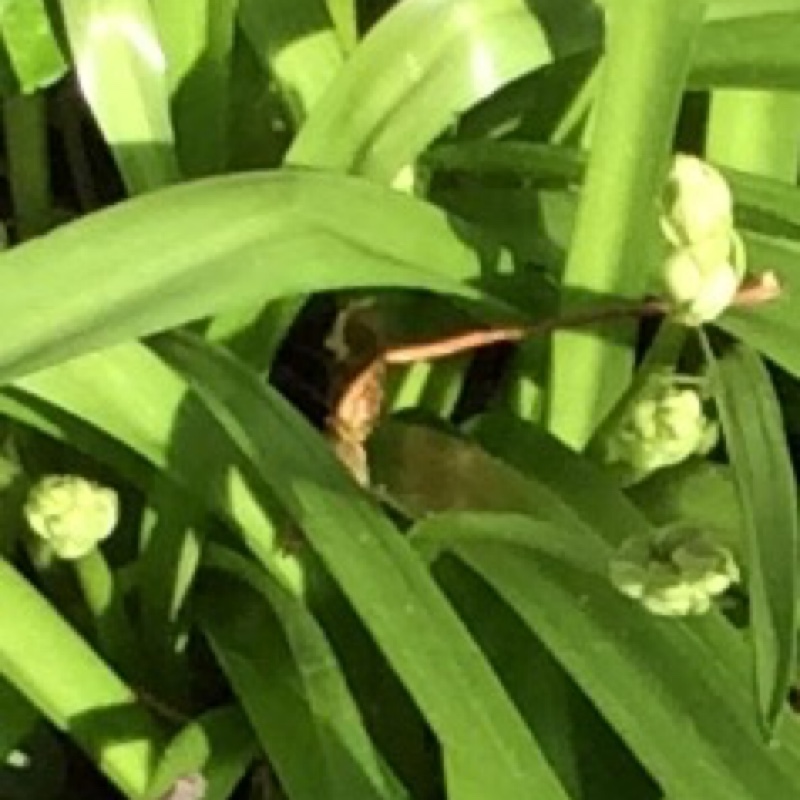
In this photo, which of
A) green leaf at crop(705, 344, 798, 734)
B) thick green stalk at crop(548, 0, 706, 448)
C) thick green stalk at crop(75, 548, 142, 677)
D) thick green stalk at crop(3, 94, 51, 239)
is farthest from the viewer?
thick green stalk at crop(3, 94, 51, 239)

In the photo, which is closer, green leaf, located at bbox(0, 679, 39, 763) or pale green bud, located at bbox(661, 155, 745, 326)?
pale green bud, located at bbox(661, 155, 745, 326)

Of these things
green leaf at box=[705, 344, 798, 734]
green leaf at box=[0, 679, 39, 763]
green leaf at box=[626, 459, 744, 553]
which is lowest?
green leaf at box=[0, 679, 39, 763]

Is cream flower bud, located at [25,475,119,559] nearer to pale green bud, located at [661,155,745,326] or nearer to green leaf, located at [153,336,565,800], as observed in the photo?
green leaf, located at [153,336,565,800]

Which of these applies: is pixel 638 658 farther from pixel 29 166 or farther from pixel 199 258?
pixel 29 166

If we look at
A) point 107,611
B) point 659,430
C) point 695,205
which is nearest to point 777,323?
point 659,430

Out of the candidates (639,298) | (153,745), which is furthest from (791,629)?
(153,745)

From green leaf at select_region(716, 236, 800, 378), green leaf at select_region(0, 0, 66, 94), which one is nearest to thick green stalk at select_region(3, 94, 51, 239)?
green leaf at select_region(0, 0, 66, 94)
